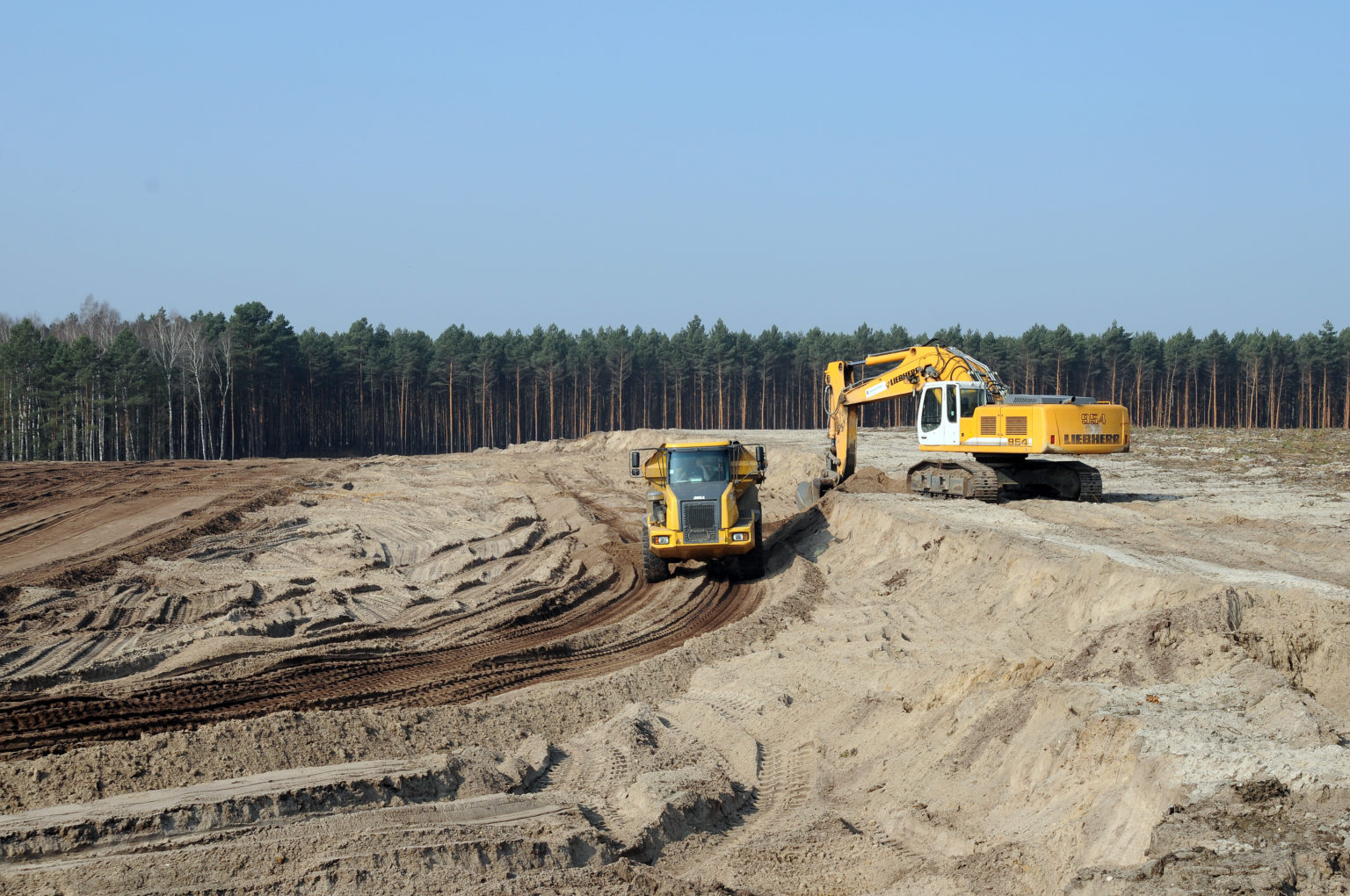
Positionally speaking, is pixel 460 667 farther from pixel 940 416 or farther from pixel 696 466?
pixel 940 416

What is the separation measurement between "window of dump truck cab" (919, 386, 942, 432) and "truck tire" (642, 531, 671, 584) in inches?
318

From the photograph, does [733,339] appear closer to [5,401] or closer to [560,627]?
[5,401]

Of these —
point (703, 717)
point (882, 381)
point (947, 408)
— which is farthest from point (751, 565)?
point (703, 717)

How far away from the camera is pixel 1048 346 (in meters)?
87.1

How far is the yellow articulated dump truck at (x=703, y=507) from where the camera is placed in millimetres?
17156

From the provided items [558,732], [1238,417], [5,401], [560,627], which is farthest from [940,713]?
[1238,417]

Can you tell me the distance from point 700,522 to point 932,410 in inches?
315

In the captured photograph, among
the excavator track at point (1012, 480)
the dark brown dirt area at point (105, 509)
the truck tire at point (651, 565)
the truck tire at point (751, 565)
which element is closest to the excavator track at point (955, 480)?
the excavator track at point (1012, 480)

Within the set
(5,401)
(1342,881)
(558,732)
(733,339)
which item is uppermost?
(733,339)

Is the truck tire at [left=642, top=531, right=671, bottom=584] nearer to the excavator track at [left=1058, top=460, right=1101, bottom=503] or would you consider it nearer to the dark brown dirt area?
the dark brown dirt area

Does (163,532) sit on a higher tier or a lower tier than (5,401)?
lower

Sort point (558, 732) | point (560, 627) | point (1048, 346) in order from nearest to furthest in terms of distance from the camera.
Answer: point (558, 732) < point (560, 627) < point (1048, 346)

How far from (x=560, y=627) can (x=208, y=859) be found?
8.41 metres

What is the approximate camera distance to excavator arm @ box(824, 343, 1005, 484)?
2225 cm
